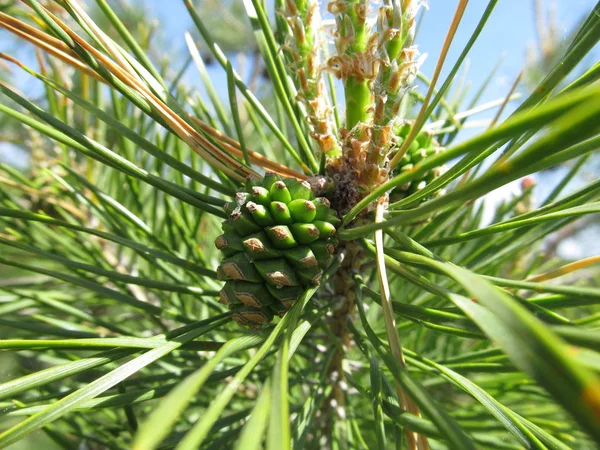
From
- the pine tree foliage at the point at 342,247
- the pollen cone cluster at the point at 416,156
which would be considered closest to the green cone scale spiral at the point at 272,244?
the pine tree foliage at the point at 342,247

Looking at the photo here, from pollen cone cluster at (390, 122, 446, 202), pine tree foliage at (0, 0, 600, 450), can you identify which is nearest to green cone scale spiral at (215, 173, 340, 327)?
pine tree foliage at (0, 0, 600, 450)

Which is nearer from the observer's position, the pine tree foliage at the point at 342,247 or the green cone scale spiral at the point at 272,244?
the pine tree foliage at the point at 342,247

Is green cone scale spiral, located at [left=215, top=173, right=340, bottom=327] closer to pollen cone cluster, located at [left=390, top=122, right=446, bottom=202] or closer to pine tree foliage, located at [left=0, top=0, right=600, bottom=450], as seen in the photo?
pine tree foliage, located at [left=0, top=0, right=600, bottom=450]

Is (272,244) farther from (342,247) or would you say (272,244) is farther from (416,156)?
(416,156)

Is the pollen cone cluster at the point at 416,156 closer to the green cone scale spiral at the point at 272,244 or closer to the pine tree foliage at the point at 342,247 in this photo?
the pine tree foliage at the point at 342,247

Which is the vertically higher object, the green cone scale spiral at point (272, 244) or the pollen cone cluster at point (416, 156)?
the pollen cone cluster at point (416, 156)

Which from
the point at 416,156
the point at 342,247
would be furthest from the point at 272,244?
the point at 416,156

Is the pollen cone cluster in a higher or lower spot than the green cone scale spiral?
higher

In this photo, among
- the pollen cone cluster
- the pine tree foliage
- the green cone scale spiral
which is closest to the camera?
the pine tree foliage
